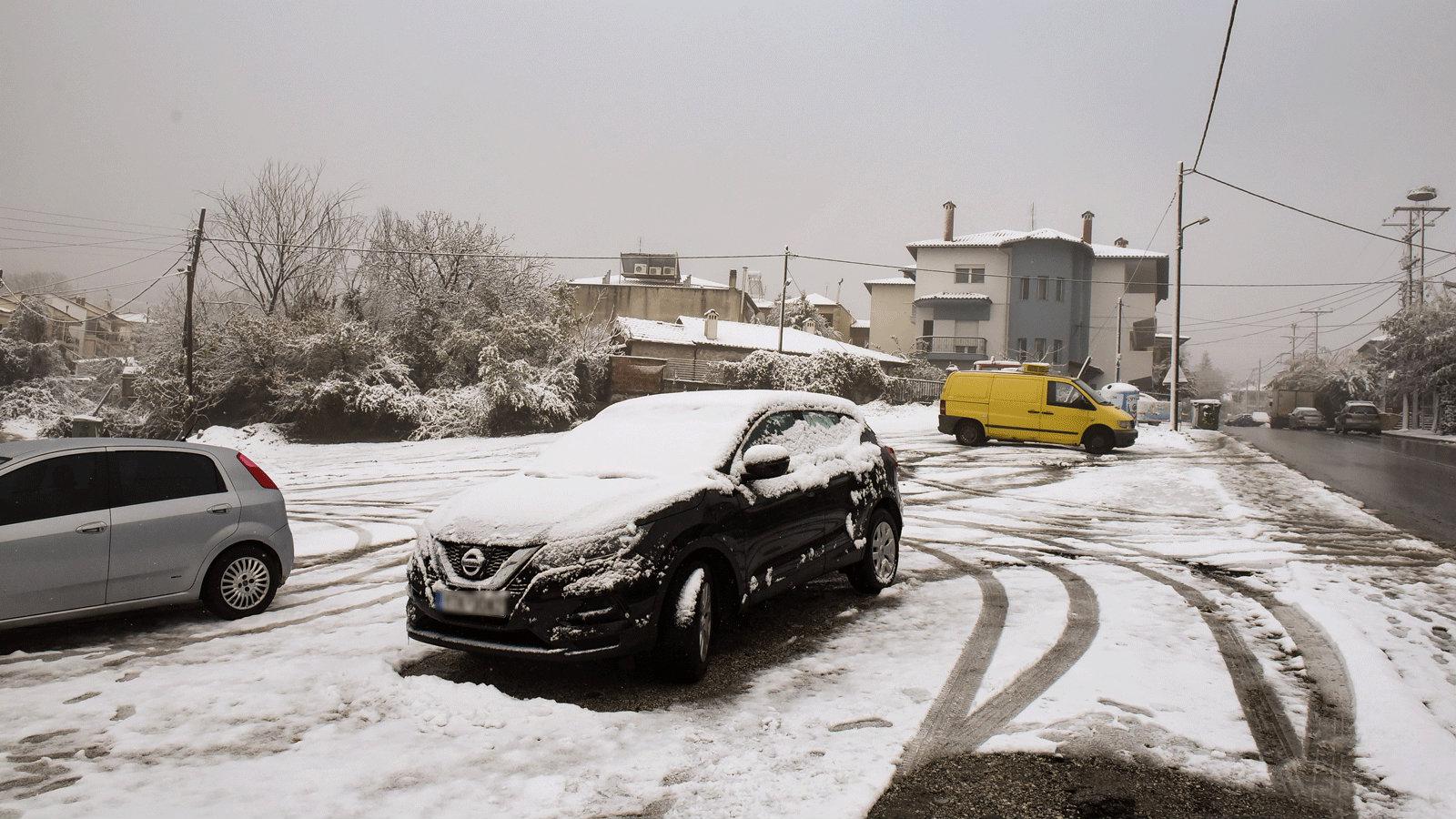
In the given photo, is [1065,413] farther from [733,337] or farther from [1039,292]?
[1039,292]

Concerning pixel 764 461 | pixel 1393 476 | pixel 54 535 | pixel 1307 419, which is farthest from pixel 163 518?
pixel 1307 419

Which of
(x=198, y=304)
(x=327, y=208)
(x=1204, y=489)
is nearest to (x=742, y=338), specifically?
(x=327, y=208)

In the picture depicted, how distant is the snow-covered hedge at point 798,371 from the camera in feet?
112

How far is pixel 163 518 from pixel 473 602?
Result: 2.87 meters

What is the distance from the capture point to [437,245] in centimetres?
3300

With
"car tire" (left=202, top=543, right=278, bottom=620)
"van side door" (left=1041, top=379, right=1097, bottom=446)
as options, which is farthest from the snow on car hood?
"van side door" (left=1041, top=379, right=1097, bottom=446)

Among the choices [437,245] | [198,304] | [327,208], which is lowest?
[198,304]

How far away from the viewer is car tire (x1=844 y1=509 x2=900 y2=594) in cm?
683

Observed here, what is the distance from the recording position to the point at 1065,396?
20.9 meters

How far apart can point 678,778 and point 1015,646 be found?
9.23 feet

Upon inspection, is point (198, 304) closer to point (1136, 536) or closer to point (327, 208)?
point (327, 208)

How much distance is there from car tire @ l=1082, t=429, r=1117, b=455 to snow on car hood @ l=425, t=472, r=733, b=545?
1762 centimetres

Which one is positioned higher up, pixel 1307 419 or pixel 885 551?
pixel 1307 419

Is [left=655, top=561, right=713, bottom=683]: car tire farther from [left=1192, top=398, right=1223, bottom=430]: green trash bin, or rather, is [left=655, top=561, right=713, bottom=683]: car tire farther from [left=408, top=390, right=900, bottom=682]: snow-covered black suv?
[left=1192, top=398, right=1223, bottom=430]: green trash bin
